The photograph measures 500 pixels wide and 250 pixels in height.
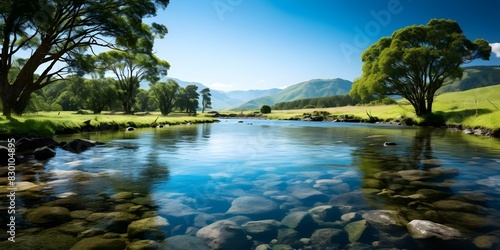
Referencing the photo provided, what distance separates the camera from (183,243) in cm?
514

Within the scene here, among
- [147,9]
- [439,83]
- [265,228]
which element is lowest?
[265,228]

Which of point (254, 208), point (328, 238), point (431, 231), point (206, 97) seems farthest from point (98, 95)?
point (431, 231)

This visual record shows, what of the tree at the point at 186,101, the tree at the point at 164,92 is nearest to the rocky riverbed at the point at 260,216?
the tree at the point at 164,92

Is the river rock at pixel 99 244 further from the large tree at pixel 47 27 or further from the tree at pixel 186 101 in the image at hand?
the tree at pixel 186 101

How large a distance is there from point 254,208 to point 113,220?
3.22 meters

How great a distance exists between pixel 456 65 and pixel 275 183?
4945 cm

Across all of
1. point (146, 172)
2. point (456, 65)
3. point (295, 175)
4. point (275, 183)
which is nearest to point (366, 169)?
point (295, 175)

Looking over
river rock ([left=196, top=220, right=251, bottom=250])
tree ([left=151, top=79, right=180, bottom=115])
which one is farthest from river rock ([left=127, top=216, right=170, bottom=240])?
tree ([left=151, top=79, right=180, bottom=115])

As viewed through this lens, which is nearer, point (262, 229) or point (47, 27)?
point (262, 229)

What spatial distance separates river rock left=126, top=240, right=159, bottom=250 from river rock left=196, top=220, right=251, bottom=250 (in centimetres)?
83

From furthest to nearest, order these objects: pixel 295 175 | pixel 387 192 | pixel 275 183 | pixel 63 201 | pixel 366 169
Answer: pixel 366 169 < pixel 295 175 < pixel 275 183 < pixel 387 192 < pixel 63 201

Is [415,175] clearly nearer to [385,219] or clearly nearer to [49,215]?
[385,219]

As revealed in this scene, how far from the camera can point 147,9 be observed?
→ 27.7m

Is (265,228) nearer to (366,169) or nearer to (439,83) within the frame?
(366,169)
